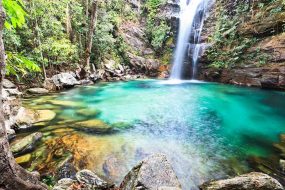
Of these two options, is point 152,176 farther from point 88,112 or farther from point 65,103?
point 65,103

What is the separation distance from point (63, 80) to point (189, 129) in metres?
9.07

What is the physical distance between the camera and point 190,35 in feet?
76.1

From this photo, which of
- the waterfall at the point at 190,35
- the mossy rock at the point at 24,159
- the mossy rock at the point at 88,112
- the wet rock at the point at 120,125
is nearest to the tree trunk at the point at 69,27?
the mossy rock at the point at 88,112

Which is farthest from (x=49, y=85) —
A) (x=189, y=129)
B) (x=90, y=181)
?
(x=90, y=181)

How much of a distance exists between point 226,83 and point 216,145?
45.3ft

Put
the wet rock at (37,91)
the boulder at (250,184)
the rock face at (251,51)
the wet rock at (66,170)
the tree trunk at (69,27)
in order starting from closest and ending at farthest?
1. the boulder at (250,184)
2. the wet rock at (66,170)
3. the wet rock at (37,91)
4. the rock face at (251,51)
5. the tree trunk at (69,27)

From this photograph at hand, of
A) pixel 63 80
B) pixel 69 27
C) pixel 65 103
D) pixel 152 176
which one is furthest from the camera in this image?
pixel 69 27

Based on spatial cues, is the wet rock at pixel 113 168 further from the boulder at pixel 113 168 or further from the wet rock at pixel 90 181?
the wet rock at pixel 90 181

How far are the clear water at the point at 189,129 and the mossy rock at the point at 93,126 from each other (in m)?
0.37

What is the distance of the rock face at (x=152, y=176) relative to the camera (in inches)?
118

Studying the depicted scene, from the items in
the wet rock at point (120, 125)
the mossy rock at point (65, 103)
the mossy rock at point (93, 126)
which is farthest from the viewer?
the mossy rock at point (65, 103)

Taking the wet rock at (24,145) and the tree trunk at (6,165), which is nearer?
the tree trunk at (6,165)

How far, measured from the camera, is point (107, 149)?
5.14 metres

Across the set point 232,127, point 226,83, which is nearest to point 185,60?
point 226,83
